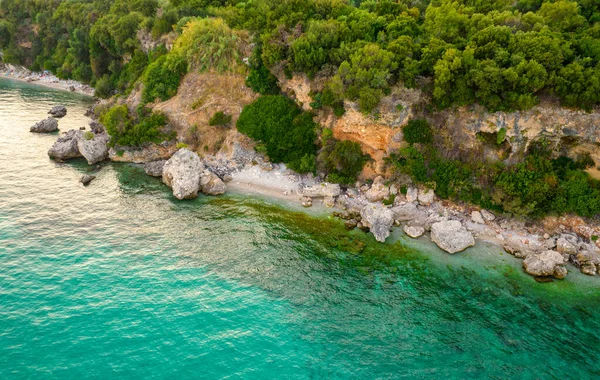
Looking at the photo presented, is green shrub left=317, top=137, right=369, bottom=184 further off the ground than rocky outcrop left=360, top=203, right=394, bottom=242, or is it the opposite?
green shrub left=317, top=137, right=369, bottom=184

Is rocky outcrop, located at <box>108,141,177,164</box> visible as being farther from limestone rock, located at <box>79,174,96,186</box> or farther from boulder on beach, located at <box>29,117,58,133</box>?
boulder on beach, located at <box>29,117,58,133</box>

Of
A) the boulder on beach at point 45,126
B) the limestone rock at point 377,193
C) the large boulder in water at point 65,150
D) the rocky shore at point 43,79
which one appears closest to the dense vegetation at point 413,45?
the limestone rock at point 377,193

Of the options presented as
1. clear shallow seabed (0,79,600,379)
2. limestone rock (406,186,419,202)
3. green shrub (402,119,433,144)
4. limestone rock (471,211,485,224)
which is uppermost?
green shrub (402,119,433,144)

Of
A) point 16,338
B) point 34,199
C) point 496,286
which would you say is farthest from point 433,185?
point 34,199

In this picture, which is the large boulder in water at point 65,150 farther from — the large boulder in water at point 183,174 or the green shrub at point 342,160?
the green shrub at point 342,160

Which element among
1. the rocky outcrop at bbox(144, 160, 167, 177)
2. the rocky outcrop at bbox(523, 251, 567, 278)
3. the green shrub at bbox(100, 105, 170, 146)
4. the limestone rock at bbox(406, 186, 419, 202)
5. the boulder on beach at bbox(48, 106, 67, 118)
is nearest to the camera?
the rocky outcrop at bbox(523, 251, 567, 278)

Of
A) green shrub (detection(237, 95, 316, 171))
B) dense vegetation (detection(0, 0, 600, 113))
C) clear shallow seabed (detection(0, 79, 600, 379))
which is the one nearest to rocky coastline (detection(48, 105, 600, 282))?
clear shallow seabed (detection(0, 79, 600, 379))

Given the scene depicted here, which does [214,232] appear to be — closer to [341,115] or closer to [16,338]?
[16,338]
